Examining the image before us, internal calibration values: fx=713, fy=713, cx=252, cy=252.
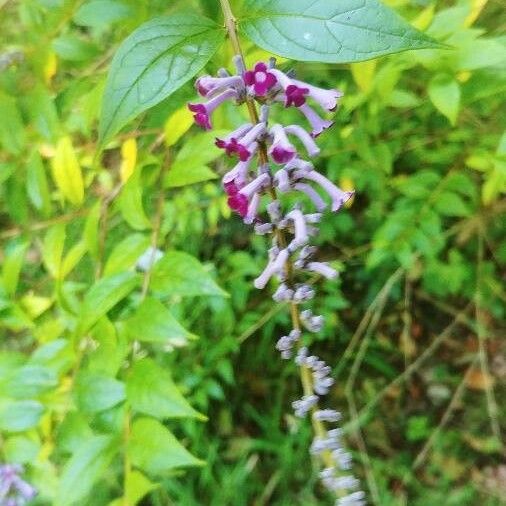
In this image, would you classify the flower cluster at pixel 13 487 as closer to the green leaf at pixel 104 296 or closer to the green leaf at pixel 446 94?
the green leaf at pixel 104 296

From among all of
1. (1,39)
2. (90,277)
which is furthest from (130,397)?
(1,39)

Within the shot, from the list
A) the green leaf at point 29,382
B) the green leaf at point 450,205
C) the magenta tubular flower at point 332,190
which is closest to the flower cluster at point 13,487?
the green leaf at point 29,382

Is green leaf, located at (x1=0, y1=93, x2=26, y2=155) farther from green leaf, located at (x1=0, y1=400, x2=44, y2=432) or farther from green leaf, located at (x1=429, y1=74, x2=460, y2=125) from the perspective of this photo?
green leaf, located at (x1=429, y1=74, x2=460, y2=125)

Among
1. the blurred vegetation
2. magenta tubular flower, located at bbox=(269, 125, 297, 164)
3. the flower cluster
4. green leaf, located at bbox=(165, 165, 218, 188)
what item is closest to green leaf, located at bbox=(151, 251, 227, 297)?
the blurred vegetation

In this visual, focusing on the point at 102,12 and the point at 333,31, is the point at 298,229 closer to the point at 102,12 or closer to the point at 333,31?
the point at 333,31

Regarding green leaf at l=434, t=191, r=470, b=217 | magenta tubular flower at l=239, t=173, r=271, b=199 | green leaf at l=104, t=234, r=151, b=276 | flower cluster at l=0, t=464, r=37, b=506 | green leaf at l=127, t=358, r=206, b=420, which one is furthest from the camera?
green leaf at l=434, t=191, r=470, b=217

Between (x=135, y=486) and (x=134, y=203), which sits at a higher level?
(x=134, y=203)

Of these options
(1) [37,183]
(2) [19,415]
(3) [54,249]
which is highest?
(1) [37,183]

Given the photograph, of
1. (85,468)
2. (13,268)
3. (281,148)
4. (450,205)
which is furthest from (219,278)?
(281,148)
